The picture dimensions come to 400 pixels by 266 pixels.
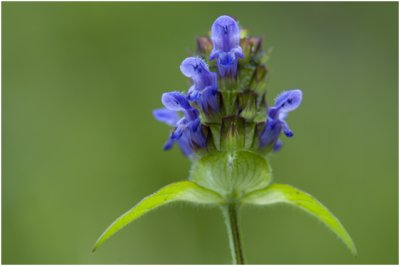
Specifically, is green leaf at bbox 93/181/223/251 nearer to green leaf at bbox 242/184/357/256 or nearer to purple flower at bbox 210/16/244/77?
green leaf at bbox 242/184/357/256

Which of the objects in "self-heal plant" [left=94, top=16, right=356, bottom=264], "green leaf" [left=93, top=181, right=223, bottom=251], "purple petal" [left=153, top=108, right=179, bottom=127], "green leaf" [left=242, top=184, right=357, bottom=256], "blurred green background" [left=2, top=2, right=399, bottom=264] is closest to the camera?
"green leaf" [left=93, top=181, right=223, bottom=251]

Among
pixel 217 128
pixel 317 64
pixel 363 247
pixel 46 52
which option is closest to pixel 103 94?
pixel 46 52

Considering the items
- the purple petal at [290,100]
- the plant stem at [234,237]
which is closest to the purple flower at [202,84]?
the purple petal at [290,100]

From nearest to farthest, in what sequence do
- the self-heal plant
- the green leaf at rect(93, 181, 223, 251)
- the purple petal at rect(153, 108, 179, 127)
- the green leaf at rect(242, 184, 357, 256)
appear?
the green leaf at rect(93, 181, 223, 251) < the green leaf at rect(242, 184, 357, 256) < the self-heal plant < the purple petal at rect(153, 108, 179, 127)

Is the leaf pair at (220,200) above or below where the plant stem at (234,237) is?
above

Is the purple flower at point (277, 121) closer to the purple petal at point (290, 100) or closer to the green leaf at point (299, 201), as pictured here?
the purple petal at point (290, 100)

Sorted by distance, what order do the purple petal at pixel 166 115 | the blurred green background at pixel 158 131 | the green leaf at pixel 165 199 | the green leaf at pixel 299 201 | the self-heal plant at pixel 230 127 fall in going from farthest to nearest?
the blurred green background at pixel 158 131, the purple petal at pixel 166 115, the self-heal plant at pixel 230 127, the green leaf at pixel 299 201, the green leaf at pixel 165 199

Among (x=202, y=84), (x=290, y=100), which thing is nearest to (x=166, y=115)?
(x=202, y=84)

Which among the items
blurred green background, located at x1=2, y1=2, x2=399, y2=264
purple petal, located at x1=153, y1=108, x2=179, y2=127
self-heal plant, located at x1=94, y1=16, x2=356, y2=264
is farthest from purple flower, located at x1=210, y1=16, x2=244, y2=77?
blurred green background, located at x1=2, y1=2, x2=399, y2=264
